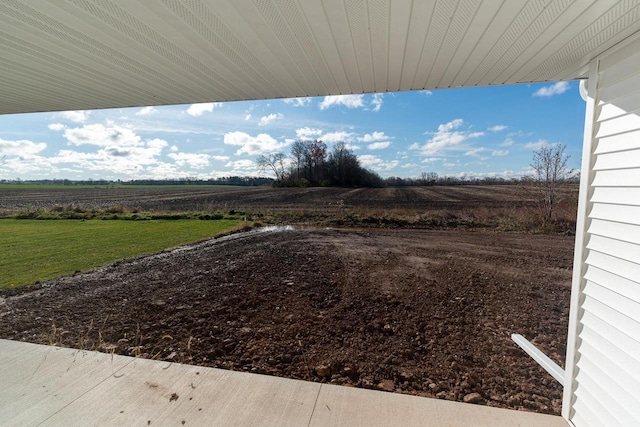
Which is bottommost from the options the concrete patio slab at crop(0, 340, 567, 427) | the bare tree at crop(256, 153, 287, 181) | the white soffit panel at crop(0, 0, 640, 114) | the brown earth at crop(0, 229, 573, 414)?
the brown earth at crop(0, 229, 573, 414)

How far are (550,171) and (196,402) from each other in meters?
9.18

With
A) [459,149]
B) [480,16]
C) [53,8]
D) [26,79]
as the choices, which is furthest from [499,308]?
[459,149]

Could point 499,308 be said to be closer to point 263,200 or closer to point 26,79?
point 26,79

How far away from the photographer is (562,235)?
6367mm

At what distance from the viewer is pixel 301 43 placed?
112 centimetres

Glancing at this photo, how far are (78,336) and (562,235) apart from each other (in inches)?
343

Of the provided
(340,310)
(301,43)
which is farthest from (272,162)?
(301,43)

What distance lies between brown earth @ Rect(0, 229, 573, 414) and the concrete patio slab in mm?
488

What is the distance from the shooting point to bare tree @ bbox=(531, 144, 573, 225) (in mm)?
7102

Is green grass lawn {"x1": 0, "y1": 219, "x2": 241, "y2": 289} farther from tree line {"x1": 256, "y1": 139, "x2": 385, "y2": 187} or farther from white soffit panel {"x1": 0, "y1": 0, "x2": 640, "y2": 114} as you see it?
tree line {"x1": 256, "y1": 139, "x2": 385, "y2": 187}

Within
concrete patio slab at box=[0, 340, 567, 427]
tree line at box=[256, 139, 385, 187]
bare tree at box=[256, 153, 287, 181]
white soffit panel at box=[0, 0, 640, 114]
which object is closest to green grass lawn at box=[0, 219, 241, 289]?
concrete patio slab at box=[0, 340, 567, 427]

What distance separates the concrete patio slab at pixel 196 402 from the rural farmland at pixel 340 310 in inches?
19.4

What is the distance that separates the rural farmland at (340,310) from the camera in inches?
78.5

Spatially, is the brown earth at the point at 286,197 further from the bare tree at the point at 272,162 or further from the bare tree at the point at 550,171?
the bare tree at the point at 272,162
